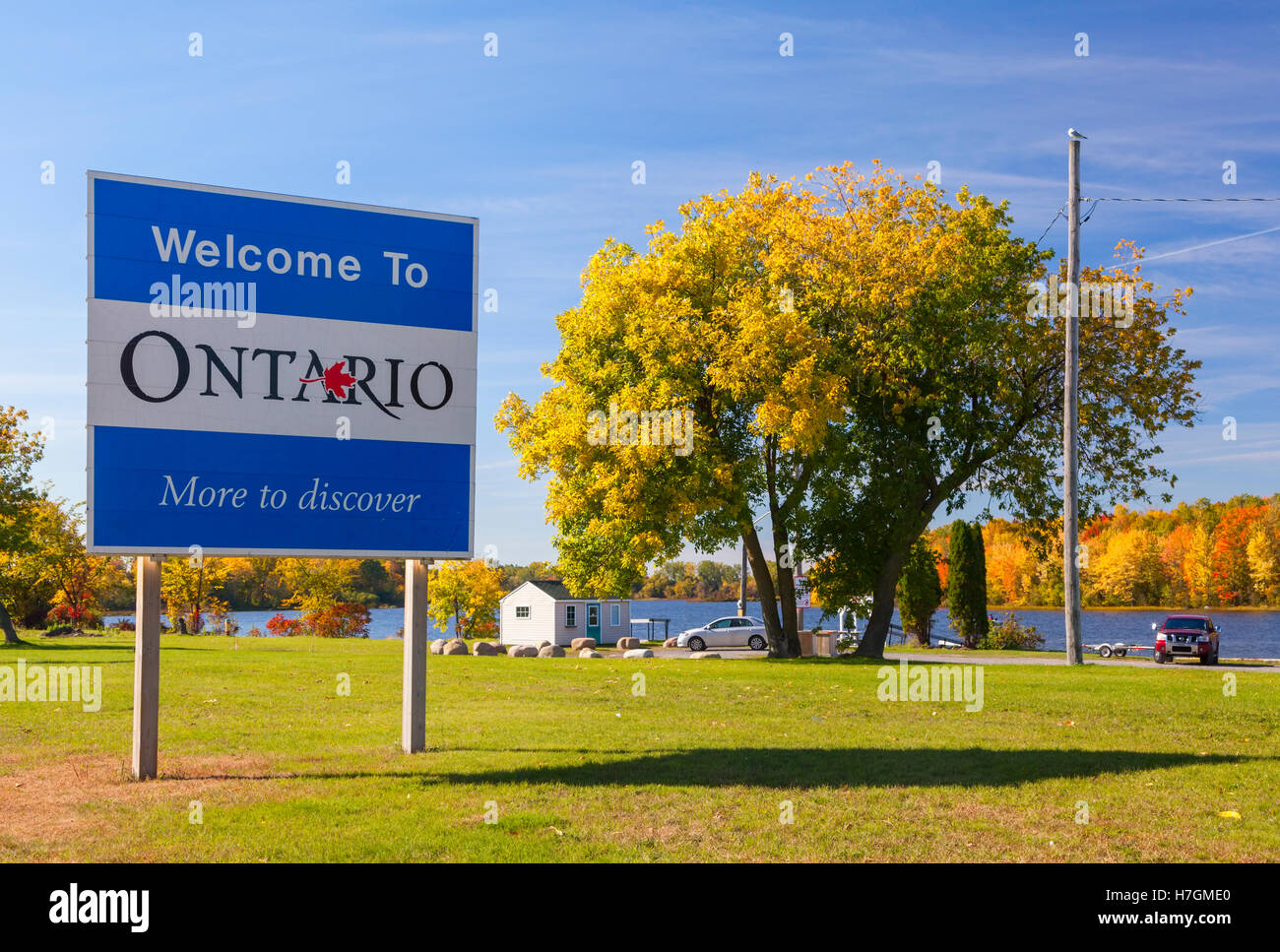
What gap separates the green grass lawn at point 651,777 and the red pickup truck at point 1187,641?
1815cm

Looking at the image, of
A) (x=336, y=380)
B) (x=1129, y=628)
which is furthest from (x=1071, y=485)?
(x=1129, y=628)

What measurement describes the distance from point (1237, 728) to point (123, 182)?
15568 millimetres

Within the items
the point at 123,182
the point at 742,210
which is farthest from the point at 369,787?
the point at 742,210

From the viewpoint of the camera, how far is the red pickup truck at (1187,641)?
118 ft

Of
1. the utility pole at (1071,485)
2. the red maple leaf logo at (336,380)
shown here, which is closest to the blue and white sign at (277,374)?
the red maple leaf logo at (336,380)

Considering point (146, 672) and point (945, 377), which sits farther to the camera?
point (945, 377)

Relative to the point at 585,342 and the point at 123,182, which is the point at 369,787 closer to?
the point at 123,182

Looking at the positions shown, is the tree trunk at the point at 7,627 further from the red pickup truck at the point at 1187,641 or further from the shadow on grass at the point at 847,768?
the red pickup truck at the point at 1187,641

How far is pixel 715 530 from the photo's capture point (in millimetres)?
30859

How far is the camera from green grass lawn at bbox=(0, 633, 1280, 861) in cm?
807

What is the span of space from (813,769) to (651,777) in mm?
1739

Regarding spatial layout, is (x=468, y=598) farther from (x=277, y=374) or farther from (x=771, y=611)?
(x=277, y=374)

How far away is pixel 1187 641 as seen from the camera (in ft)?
120

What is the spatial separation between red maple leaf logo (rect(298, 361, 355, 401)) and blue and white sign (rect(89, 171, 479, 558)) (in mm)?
17
